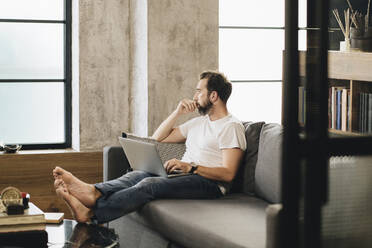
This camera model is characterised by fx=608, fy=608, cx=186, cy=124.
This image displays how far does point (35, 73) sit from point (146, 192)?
201cm

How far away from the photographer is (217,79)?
13.1 ft

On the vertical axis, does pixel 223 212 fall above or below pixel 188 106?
below

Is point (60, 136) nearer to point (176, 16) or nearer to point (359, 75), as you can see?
point (176, 16)

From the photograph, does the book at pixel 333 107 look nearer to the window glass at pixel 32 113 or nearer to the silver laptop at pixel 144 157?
the silver laptop at pixel 144 157

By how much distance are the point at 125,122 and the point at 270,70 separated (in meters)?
1.50

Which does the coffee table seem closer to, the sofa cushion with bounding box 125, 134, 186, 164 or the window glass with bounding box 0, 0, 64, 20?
the sofa cushion with bounding box 125, 134, 186, 164

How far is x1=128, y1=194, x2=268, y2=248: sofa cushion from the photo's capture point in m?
2.79

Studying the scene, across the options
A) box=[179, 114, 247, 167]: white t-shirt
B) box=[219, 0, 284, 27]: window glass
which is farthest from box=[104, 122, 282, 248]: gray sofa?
box=[219, 0, 284, 27]: window glass

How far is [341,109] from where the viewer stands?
440cm

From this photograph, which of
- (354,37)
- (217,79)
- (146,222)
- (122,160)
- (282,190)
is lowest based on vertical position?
(146,222)

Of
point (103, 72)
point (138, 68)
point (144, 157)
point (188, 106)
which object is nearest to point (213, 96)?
point (188, 106)

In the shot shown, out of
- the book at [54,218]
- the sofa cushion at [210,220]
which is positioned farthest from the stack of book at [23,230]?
the sofa cushion at [210,220]

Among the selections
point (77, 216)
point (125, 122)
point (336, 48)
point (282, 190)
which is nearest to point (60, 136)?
point (125, 122)

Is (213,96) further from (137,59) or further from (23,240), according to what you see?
(23,240)
